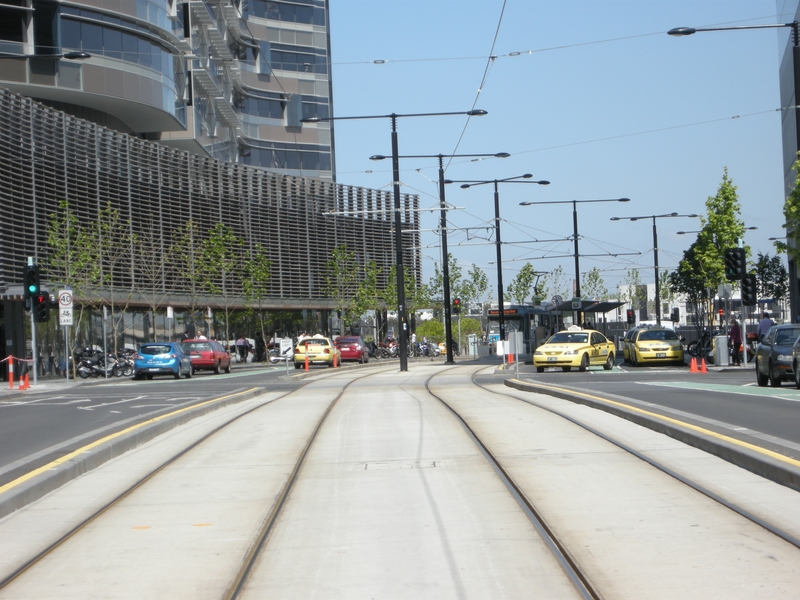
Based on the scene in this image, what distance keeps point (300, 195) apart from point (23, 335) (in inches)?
1093

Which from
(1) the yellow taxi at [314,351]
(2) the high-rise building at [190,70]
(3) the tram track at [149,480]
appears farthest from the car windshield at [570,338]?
(3) the tram track at [149,480]

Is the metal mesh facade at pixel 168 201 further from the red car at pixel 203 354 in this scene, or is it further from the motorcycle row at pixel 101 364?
the red car at pixel 203 354

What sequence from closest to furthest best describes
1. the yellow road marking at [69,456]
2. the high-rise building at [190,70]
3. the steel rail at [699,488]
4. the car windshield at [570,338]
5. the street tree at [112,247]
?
the steel rail at [699,488], the yellow road marking at [69,456], the car windshield at [570,338], the street tree at [112,247], the high-rise building at [190,70]

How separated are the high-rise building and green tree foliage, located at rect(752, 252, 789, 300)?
35226mm

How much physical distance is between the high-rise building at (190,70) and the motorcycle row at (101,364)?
12.2 metres

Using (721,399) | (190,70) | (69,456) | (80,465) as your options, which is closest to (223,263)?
(190,70)

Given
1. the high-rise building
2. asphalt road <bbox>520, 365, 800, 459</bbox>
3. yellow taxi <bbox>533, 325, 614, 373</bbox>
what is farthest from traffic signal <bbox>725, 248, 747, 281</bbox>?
the high-rise building

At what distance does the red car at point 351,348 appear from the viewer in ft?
183

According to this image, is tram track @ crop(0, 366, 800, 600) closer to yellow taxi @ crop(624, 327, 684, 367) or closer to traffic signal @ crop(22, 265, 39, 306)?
traffic signal @ crop(22, 265, 39, 306)

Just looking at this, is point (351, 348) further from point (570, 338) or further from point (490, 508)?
point (490, 508)

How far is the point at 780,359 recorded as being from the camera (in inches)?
880

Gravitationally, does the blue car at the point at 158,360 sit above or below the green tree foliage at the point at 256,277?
below

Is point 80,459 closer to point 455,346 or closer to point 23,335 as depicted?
point 23,335

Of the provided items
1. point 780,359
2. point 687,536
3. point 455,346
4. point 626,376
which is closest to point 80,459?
point 687,536
